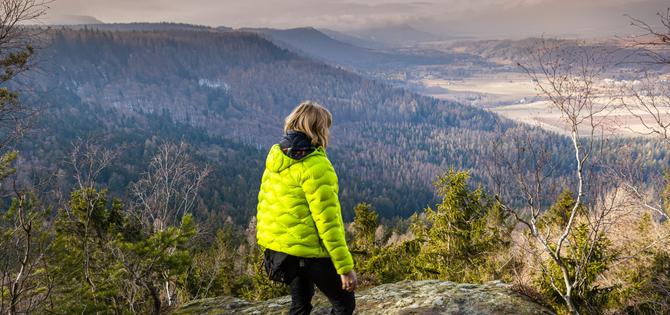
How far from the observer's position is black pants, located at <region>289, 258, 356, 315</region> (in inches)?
139

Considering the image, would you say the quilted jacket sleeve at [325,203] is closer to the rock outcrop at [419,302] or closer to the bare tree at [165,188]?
the rock outcrop at [419,302]

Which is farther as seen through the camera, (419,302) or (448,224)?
(448,224)

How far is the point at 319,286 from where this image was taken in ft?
11.8

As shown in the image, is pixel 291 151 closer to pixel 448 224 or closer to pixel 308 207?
pixel 308 207

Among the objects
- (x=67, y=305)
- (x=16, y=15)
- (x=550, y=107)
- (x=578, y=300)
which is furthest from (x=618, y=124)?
(x=16, y=15)

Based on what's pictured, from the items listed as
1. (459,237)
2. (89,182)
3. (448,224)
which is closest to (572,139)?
(448,224)

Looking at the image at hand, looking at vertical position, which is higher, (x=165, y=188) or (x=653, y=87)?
(x=653, y=87)

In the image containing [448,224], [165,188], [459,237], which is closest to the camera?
[448,224]

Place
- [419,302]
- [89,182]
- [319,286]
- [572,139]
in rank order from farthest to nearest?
1. [89,182]
2. [572,139]
3. [419,302]
4. [319,286]

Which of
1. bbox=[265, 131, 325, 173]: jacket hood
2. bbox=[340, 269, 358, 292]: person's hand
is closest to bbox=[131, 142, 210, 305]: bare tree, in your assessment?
bbox=[265, 131, 325, 173]: jacket hood

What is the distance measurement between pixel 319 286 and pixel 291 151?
1248mm

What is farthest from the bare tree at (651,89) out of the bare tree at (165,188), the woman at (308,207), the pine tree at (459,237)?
the bare tree at (165,188)

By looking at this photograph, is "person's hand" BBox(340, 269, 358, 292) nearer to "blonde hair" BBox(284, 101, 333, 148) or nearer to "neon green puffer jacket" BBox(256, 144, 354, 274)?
"neon green puffer jacket" BBox(256, 144, 354, 274)

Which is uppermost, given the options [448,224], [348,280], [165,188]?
[348,280]
